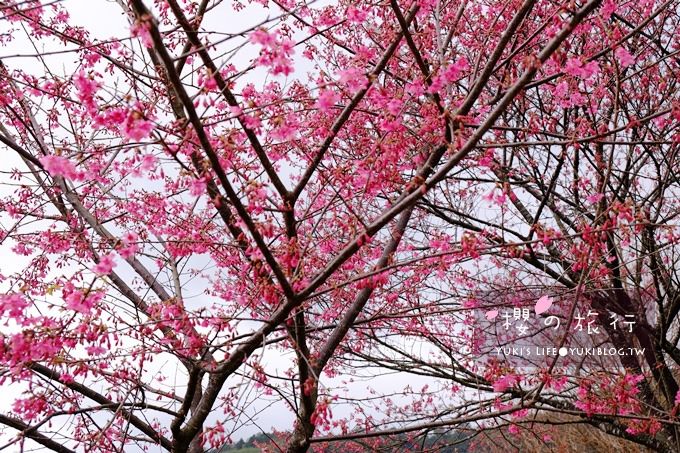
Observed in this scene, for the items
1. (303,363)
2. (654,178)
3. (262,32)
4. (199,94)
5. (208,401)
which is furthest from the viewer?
(654,178)

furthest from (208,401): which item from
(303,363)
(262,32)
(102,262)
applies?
(262,32)

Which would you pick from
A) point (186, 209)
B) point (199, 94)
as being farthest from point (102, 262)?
point (186, 209)

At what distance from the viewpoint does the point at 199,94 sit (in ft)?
10.4

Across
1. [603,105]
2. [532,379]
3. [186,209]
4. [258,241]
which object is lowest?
[532,379]

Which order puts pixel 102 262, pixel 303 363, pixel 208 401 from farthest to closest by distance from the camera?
pixel 208 401
pixel 303 363
pixel 102 262

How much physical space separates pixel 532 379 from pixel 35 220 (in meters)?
6.23

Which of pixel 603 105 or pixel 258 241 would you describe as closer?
pixel 258 241

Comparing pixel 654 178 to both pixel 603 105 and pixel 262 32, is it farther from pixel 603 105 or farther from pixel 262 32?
pixel 262 32

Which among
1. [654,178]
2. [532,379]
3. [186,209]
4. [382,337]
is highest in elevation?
[186,209]

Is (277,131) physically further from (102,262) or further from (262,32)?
(102,262)

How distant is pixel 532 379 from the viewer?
20.2 ft

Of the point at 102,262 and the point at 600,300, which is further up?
the point at 600,300

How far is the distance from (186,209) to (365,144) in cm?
248

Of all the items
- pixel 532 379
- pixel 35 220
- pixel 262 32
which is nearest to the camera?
pixel 262 32
